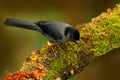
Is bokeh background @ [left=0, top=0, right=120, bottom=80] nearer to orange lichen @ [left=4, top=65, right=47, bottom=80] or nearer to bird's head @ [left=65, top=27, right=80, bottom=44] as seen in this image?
bird's head @ [left=65, top=27, right=80, bottom=44]

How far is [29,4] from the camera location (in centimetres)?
585

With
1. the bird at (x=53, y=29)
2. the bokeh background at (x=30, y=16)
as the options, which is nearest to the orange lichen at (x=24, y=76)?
the bird at (x=53, y=29)

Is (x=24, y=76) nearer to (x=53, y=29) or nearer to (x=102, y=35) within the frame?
(x=53, y=29)

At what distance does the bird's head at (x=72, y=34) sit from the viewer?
3.26 m

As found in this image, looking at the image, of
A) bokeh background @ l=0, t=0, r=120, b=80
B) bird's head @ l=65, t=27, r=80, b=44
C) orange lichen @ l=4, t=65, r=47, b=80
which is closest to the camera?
orange lichen @ l=4, t=65, r=47, b=80

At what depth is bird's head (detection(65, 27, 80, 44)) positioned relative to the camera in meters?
3.26

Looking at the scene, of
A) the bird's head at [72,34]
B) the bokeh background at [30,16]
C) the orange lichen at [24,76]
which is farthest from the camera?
the bokeh background at [30,16]

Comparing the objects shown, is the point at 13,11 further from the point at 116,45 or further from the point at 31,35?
the point at 116,45

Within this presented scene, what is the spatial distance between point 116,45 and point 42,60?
59 centimetres

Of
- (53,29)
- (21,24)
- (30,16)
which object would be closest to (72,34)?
(53,29)

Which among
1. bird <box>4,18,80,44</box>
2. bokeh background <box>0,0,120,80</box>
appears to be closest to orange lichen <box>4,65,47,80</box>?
bird <box>4,18,80,44</box>

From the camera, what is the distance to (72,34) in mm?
3301

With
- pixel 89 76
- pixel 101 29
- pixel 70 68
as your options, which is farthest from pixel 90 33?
pixel 89 76

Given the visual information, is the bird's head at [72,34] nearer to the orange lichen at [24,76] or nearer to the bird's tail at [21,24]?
the bird's tail at [21,24]
